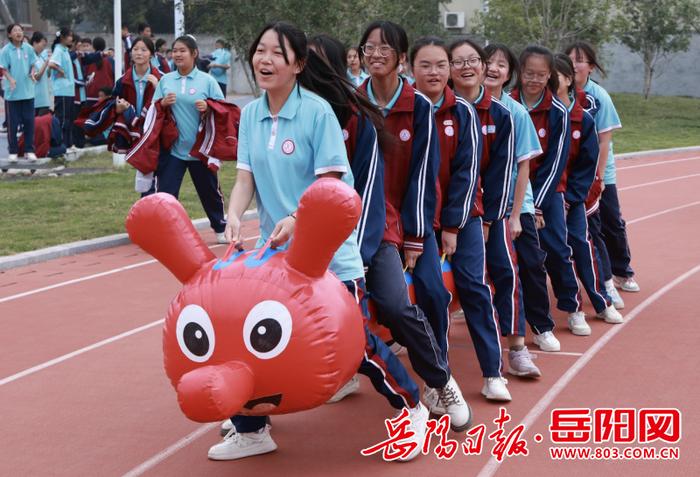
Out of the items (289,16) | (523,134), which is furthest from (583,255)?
(289,16)

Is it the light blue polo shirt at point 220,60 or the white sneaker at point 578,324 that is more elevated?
the light blue polo shirt at point 220,60

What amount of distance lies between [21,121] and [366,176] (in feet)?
41.0

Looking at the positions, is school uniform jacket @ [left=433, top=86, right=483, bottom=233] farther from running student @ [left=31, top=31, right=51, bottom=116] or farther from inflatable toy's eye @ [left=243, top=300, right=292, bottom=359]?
running student @ [left=31, top=31, right=51, bottom=116]

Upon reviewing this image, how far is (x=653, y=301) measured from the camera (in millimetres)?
8633

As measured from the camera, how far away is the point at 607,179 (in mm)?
8852

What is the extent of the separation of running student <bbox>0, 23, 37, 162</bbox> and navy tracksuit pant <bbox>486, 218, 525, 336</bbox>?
11.5m

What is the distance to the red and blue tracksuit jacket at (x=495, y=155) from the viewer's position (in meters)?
6.22

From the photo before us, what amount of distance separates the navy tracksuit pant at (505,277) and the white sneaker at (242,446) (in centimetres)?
183

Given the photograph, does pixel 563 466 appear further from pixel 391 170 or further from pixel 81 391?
pixel 81 391

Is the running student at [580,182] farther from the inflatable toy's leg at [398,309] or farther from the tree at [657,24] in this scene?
the tree at [657,24]

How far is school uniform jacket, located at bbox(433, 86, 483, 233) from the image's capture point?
19.1ft

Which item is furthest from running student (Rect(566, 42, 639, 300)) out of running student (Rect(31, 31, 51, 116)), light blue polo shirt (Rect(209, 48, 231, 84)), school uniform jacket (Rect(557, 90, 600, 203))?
light blue polo shirt (Rect(209, 48, 231, 84))

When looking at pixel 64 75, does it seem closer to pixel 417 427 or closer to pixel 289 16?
pixel 289 16

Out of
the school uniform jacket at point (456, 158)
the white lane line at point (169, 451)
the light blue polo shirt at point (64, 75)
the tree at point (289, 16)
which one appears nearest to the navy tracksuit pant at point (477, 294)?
the school uniform jacket at point (456, 158)
